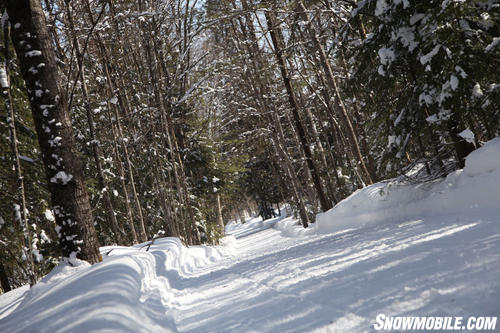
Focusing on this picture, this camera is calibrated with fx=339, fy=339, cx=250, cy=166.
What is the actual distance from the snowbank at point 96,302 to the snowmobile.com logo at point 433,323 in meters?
2.01

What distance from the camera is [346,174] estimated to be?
19.0 metres

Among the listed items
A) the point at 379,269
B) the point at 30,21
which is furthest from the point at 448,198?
the point at 30,21

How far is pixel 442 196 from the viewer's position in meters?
6.17

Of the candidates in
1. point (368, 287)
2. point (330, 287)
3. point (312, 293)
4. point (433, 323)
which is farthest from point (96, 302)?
point (433, 323)

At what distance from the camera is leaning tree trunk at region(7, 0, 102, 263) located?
4.66 m

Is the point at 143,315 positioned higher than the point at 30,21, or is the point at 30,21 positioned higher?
the point at 30,21

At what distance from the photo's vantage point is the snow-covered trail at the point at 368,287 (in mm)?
2609

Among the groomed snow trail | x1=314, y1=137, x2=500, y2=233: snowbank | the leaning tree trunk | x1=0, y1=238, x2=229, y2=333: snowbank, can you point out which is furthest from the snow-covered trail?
the leaning tree trunk

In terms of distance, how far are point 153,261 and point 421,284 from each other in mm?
5132

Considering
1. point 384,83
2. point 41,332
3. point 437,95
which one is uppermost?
point 384,83

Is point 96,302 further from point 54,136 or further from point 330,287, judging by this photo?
point 54,136

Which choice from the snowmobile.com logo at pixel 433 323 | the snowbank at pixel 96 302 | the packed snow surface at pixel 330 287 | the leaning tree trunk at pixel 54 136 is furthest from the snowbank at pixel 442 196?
the leaning tree trunk at pixel 54 136

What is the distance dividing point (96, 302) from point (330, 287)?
234 cm

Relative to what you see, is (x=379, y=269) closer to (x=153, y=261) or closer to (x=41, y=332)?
(x=41, y=332)
